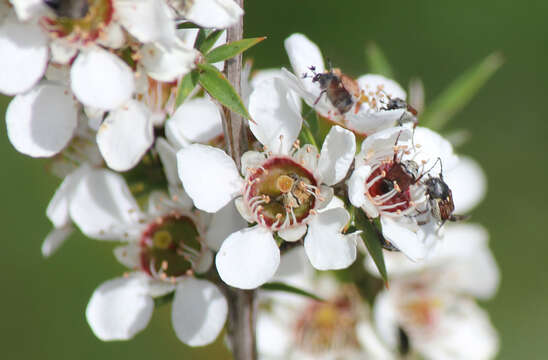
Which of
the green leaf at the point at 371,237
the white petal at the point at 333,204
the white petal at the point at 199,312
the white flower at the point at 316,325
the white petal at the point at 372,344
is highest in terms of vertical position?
the white petal at the point at 333,204

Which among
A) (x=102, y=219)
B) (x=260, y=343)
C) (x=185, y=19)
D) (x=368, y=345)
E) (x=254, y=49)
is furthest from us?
(x=254, y=49)

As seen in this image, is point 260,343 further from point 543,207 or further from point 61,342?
point 543,207

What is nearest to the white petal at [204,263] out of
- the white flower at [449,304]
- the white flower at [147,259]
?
the white flower at [147,259]

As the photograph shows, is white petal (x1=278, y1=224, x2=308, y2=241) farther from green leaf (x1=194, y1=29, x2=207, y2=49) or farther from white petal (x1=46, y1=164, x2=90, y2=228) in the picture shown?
white petal (x1=46, y1=164, x2=90, y2=228)

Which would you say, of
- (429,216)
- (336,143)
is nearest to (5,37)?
(336,143)

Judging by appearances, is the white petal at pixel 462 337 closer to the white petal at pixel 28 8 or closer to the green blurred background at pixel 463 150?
the green blurred background at pixel 463 150

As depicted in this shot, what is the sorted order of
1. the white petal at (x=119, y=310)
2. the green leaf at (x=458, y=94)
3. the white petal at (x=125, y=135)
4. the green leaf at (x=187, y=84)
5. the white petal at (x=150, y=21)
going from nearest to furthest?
1. the white petal at (x=150, y=21)
2. the green leaf at (x=187, y=84)
3. the white petal at (x=125, y=135)
4. the white petal at (x=119, y=310)
5. the green leaf at (x=458, y=94)

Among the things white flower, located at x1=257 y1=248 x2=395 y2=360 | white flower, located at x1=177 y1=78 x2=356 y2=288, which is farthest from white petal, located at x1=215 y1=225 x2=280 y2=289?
white flower, located at x1=257 y1=248 x2=395 y2=360
